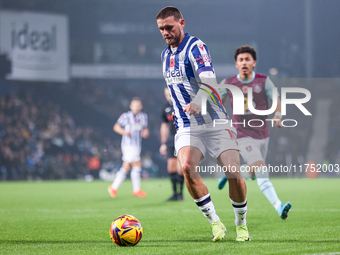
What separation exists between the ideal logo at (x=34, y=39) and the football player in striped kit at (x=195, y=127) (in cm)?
2344

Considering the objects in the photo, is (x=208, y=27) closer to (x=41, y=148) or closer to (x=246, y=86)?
(x=41, y=148)

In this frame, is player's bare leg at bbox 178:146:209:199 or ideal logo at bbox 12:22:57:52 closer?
player's bare leg at bbox 178:146:209:199

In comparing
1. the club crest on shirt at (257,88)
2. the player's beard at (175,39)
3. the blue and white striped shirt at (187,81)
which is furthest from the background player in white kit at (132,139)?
the player's beard at (175,39)

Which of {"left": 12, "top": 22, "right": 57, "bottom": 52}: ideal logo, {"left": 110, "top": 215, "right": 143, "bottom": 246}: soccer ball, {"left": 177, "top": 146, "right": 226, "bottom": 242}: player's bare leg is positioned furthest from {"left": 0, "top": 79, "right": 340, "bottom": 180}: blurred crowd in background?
{"left": 110, "top": 215, "right": 143, "bottom": 246}: soccer ball

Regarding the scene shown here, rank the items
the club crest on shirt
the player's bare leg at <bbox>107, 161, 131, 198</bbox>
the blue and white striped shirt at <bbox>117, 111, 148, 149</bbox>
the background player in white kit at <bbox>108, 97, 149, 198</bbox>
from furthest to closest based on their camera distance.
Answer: the blue and white striped shirt at <bbox>117, 111, 148, 149</bbox>
the background player in white kit at <bbox>108, 97, 149, 198</bbox>
the player's bare leg at <bbox>107, 161, 131, 198</bbox>
the club crest on shirt

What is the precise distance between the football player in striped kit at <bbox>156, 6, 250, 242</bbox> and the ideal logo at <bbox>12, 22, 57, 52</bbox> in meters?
23.4

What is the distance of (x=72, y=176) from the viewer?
73.5ft

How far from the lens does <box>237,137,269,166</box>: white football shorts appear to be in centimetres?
612

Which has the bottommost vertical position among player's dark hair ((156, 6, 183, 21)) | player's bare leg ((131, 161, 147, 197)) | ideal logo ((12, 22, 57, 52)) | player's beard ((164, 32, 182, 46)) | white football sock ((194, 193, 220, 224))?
player's bare leg ((131, 161, 147, 197))

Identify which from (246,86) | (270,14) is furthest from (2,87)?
(246,86)

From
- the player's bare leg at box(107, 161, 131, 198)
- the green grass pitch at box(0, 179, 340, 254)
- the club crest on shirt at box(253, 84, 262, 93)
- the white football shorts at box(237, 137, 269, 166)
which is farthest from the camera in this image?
the player's bare leg at box(107, 161, 131, 198)

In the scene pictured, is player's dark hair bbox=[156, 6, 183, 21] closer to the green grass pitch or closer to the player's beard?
the player's beard

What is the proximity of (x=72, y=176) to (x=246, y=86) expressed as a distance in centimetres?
1745

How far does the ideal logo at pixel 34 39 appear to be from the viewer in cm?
2586
